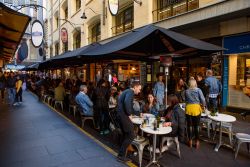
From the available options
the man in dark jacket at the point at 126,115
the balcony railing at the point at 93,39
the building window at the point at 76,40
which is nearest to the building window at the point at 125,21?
the balcony railing at the point at 93,39

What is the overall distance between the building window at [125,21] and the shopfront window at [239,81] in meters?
7.75

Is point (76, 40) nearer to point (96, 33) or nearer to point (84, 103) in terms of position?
point (96, 33)

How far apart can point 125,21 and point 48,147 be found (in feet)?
41.1

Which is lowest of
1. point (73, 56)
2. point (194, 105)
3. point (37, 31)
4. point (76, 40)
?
point (194, 105)

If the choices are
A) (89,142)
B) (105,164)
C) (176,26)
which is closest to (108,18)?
(176,26)

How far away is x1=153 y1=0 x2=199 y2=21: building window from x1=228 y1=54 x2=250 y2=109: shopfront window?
3.17m

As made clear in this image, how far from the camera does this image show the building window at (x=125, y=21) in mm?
15992

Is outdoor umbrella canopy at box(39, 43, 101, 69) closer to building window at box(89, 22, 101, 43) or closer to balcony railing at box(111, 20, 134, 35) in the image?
balcony railing at box(111, 20, 134, 35)

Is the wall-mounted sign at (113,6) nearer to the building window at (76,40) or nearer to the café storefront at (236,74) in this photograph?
the café storefront at (236,74)

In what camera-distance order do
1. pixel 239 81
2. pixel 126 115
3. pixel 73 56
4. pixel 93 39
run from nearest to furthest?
pixel 126 115
pixel 73 56
pixel 239 81
pixel 93 39

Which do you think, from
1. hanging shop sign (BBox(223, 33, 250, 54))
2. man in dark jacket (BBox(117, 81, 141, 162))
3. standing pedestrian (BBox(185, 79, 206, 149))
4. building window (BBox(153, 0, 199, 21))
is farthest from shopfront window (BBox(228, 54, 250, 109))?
man in dark jacket (BBox(117, 81, 141, 162))

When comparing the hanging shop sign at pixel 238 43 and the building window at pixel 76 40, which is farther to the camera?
the building window at pixel 76 40

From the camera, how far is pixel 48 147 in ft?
19.8

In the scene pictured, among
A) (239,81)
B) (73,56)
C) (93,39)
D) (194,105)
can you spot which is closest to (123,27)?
(93,39)
